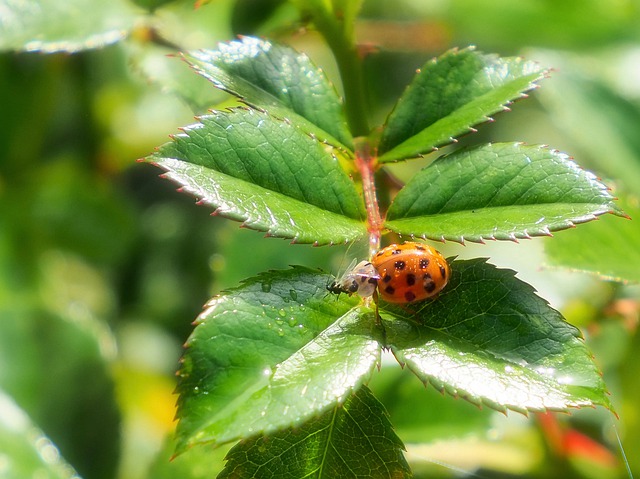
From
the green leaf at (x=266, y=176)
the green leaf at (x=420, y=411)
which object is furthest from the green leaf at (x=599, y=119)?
the green leaf at (x=266, y=176)

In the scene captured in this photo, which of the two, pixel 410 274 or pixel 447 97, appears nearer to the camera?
pixel 410 274

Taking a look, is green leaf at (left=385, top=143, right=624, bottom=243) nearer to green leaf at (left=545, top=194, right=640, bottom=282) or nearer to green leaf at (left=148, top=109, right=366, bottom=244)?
green leaf at (left=148, top=109, right=366, bottom=244)

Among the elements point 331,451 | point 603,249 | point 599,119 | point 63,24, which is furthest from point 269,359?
point 599,119

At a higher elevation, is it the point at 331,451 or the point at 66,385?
the point at 331,451

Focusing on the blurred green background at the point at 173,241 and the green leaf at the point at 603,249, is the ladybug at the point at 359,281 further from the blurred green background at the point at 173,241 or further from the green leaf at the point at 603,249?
the green leaf at the point at 603,249

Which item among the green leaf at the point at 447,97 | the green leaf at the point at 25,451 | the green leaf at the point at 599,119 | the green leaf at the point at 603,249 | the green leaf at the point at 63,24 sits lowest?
the green leaf at the point at 25,451

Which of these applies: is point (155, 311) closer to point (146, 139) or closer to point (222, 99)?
point (146, 139)

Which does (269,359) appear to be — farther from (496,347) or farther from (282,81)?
(282,81)
